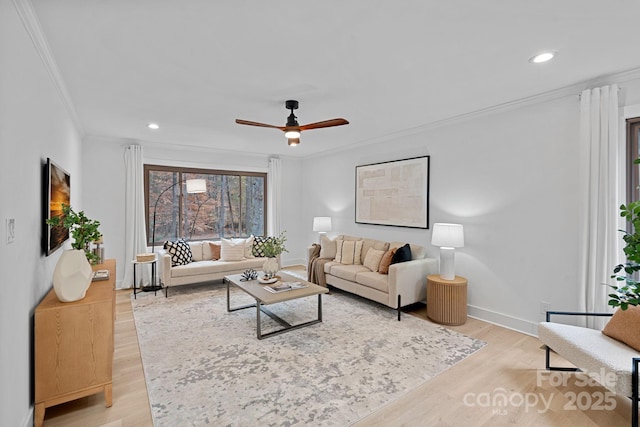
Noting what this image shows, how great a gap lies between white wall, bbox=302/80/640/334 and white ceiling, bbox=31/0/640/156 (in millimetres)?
344

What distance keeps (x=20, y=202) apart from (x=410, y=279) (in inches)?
148

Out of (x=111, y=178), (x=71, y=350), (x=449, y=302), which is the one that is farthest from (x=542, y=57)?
(x=111, y=178)

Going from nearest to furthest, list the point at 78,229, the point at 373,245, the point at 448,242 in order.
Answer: the point at 78,229
the point at 448,242
the point at 373,245

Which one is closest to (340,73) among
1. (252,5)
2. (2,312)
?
(252,5)

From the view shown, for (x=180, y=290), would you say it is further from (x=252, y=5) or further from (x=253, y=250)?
(x=252, y=5)

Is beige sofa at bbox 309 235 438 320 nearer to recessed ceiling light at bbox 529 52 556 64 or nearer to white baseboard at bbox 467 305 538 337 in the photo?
white baseboard at bbox 467 305 538 337

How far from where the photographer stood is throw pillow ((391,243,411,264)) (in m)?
4.13

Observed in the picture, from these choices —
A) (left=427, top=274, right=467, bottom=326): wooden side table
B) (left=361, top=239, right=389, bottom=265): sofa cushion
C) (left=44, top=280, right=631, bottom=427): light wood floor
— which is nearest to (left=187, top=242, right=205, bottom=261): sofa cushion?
(left=44, top=280, right=631, bottom=427): light wood floor

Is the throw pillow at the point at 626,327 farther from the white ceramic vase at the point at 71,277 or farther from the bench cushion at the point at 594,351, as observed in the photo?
the white ceramic vase at the point at 71,277

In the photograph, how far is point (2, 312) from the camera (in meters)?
1.51

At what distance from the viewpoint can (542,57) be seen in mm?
2418

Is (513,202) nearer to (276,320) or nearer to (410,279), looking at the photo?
(410,279)

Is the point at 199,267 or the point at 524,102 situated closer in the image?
the point at 524,102

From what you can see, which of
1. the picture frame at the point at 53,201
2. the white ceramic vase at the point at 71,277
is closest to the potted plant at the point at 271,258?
the white ceramic vase at the point at 71,277
